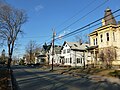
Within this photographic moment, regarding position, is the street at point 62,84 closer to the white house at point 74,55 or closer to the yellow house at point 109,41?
the yellow house at point 109,41

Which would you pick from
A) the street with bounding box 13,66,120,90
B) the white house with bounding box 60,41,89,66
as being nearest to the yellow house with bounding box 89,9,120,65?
the street with bounding box 13,66,120,90

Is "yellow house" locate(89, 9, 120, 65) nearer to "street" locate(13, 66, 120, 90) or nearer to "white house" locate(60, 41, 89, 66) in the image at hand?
"street" locate(13, 66, 120, 90)

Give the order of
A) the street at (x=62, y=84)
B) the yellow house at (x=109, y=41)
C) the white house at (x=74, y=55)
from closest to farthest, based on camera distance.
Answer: the street at (x=62, y=84), the yellow house at (x=109, y=41), the white house at (x=74, y=55)

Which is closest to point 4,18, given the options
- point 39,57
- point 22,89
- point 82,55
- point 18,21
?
point 18,21

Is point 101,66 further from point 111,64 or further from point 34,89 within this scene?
point 34,89

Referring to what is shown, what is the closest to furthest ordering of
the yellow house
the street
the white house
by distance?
the street
the yellow house
the white house

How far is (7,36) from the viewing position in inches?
2281

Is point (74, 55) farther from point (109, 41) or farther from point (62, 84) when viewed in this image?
Result: point (62, 84)

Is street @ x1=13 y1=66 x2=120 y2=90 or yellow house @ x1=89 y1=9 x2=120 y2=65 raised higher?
yellow house @ x1=89 y1=9 x2=120 y2=65

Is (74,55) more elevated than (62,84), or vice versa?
(74,55)

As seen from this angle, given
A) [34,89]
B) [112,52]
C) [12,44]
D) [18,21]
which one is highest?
[18,21]

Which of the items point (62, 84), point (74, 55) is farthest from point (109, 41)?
point (62, 84)

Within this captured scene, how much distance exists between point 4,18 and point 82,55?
25.6 metres

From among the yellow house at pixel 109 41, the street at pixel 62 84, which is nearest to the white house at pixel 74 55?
the yellow house at pixel 109 41
